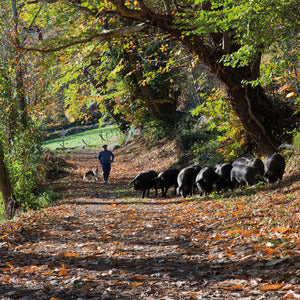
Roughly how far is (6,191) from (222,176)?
25.0 feet

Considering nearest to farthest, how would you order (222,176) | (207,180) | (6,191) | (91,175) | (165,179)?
1. (207,180)
2. (6,191)
3. (222,176)
4. (165,179)
5. (91,175)

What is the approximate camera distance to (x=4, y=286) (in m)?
4.15

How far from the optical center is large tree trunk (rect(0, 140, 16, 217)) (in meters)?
11.7

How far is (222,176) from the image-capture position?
12148 mm

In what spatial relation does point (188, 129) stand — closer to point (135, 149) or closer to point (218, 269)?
point (135, 149)

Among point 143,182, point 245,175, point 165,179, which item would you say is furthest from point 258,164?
point 143,182

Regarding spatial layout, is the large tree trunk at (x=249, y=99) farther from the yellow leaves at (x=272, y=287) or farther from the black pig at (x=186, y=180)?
the yellow leaves at (x=272, y=287)

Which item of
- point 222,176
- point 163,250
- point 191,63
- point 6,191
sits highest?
point 191,63

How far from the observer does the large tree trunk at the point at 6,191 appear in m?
11.7

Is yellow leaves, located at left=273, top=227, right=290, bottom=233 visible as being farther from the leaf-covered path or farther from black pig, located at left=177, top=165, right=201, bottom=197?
black pig, located at left=177, top=165, right=201, bottom=197

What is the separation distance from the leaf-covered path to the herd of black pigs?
1.95ft

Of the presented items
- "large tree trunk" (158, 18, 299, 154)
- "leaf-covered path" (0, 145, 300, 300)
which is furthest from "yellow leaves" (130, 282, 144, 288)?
"large tree trunk" (158, 18, 299, 154)

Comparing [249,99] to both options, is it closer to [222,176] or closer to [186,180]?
[222,176]

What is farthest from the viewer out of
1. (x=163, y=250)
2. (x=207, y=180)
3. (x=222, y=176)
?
(x=222, y=176)
